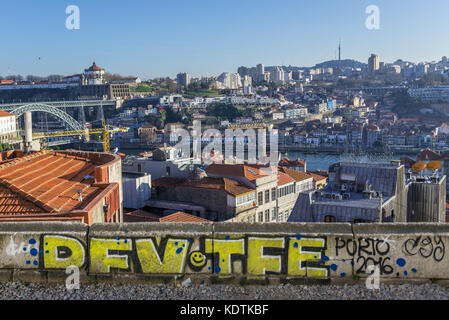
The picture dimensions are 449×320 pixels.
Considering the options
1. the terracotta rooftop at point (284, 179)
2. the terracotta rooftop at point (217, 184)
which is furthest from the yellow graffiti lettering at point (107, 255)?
the terracotta rooftop at point (284, 179)

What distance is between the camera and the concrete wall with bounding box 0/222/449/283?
9.50 ft

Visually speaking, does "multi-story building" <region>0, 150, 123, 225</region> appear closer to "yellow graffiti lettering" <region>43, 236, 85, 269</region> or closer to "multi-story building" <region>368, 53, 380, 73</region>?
"yellow graffiti lettering" <region>43, 236, 85, 269</region>

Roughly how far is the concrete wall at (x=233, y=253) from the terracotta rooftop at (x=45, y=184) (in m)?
1.04

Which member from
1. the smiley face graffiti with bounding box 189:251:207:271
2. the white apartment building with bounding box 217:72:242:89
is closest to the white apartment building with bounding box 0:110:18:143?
the smiley face graffiti with bounding box 189:251:207:271

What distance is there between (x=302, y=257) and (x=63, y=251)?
56.7 inches

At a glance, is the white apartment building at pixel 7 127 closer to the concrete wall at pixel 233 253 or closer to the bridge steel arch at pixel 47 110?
Result: the bridge steel arch at pixel 47 110

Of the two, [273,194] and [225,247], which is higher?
[225,247]

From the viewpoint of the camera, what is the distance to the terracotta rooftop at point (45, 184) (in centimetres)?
418

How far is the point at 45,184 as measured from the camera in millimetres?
4922

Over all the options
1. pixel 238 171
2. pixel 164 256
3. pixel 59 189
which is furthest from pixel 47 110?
pixel 164 256

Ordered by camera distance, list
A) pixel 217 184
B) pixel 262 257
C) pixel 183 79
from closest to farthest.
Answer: pixel 262 257
pixel 217 184
pixel 183 79

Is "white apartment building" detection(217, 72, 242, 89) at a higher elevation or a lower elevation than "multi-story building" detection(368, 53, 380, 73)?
lower

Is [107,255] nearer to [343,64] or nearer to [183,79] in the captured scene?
[183,79]

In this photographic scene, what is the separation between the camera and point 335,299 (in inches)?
107
